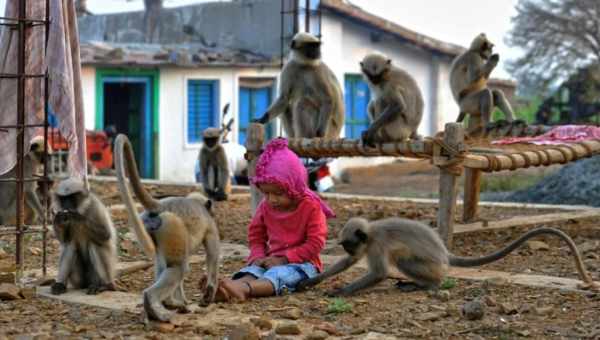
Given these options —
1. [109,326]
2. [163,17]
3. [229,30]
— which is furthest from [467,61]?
[163,17]

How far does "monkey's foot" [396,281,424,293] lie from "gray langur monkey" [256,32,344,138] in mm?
4863

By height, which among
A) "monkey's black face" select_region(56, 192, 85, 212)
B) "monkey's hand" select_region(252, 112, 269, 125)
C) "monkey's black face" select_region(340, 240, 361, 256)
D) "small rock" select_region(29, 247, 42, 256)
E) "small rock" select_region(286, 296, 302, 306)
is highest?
"monkey's hand" select_region(252, 112, 269, 125)

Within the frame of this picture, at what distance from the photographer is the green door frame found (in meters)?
21.8

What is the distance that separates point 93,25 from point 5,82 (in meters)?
22.3

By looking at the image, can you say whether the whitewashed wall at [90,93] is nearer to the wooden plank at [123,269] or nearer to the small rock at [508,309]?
the wooden plank at [123,269]

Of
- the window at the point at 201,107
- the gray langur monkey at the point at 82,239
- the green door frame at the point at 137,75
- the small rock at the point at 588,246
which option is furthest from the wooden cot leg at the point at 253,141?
the window at the point at 201,107

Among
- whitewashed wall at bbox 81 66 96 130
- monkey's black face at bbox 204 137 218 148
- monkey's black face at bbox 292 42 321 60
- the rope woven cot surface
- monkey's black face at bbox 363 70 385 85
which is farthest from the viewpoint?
whitewashed wall at bbox 81 66 96 130

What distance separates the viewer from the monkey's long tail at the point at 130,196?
17.8ft

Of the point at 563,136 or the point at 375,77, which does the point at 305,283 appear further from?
the point at 563,136

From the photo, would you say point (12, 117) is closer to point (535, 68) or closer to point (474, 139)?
point (474, 139)

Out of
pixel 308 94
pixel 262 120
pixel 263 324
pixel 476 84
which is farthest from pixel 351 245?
pixel 476 84

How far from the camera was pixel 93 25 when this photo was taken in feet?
97.6

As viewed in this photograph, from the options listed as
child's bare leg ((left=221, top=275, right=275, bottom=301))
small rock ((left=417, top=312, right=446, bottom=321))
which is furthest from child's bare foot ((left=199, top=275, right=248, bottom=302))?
small rock ((left=417, top=312, right=446, bottom=321))

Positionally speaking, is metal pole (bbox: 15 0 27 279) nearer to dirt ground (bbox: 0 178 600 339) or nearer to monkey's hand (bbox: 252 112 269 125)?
dirt ground (bbox: 0 178 600 339)
